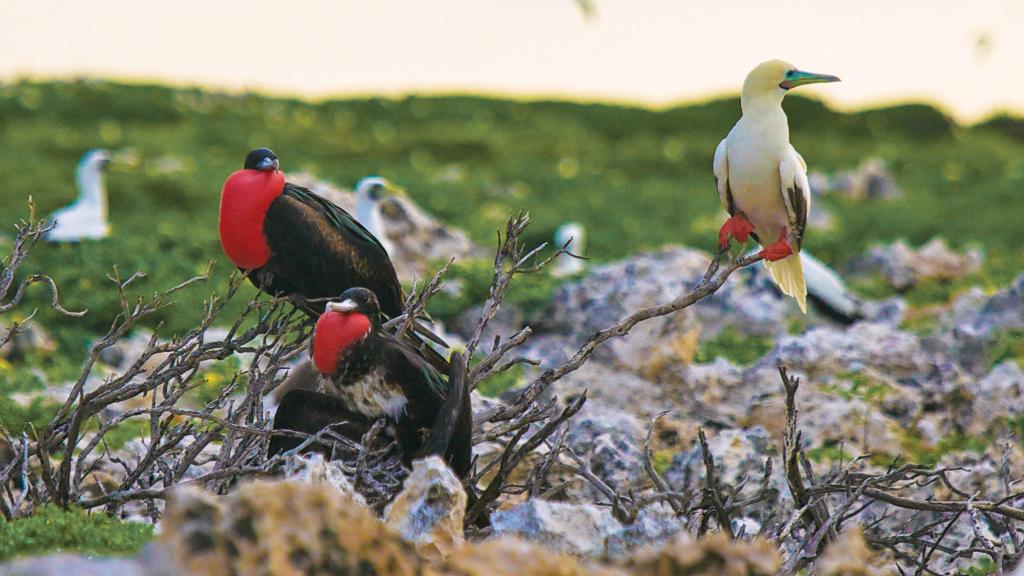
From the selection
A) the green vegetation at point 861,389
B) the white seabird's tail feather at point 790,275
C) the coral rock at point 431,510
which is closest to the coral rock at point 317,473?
the coral rock at point 431,510

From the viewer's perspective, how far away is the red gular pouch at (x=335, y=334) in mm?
4305

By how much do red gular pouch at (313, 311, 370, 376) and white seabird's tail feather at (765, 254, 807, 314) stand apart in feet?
7.27

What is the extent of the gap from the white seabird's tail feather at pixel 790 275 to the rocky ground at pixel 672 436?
60 centimetres

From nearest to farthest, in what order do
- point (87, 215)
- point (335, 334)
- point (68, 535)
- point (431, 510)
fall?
point (431, 510) → point (68, 535) → point (335, 334) → point (87, 215)

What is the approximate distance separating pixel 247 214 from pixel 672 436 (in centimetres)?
247

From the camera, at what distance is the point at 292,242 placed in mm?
5105

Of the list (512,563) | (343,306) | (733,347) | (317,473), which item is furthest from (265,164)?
(733,347)

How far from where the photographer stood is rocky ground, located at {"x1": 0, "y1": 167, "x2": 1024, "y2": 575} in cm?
303

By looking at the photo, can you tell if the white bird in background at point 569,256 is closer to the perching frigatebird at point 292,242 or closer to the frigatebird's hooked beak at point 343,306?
the perching frigatebird at point 292,242

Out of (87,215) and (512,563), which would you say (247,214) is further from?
(87,215)

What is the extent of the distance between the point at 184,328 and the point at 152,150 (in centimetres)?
896

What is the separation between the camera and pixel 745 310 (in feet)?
31.4

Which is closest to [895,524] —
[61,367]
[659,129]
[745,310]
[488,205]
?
[745,310]

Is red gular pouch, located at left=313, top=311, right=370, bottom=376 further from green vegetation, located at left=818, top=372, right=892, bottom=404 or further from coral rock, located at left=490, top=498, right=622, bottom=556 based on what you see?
green vegetation, located at left=818, top=372, right=892, bottom=404
